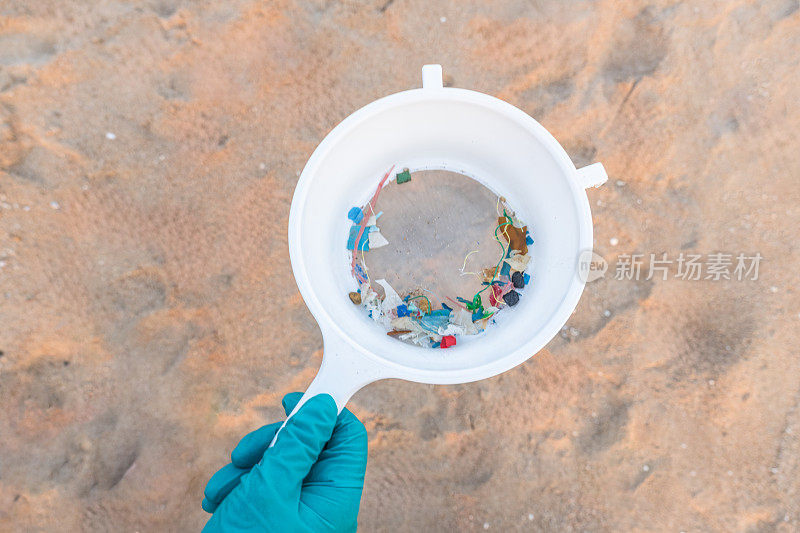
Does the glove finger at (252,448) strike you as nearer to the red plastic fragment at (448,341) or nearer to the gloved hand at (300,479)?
the gloved hand at (300,479)

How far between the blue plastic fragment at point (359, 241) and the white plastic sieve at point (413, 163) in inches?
0.9

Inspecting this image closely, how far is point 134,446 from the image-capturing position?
1.51m

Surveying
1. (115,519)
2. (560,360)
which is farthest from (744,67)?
(115,519)

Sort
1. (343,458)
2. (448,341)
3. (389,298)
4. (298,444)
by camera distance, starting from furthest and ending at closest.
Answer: (389,298)
(448,341)
(343,458)
(298,444)

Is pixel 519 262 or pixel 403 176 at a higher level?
pixel 403 176

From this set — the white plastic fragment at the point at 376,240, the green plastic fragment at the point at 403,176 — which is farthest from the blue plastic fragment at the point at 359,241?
the green plastic fragment at the point at 403,176

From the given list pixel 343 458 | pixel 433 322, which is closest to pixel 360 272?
pixel 433 322

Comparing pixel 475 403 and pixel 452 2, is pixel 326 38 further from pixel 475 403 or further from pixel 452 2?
pixel 475 403

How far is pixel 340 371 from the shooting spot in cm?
107

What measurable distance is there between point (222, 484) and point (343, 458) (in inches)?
11.7

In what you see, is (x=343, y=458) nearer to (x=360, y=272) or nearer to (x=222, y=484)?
(x=222, y=484)

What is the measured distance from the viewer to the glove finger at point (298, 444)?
1.04 m

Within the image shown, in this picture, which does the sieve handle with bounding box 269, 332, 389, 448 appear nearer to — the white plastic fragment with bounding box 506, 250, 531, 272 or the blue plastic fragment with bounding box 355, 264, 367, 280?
the blue plastic fragment with bounding box 355, 264, 367, 280

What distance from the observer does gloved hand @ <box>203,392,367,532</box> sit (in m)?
1.03
